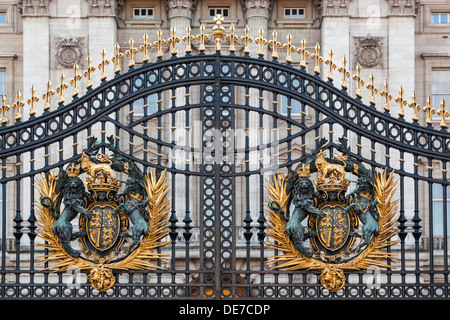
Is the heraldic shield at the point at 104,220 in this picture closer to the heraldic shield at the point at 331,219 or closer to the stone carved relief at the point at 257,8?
the heraldic shield at the point at 331,219

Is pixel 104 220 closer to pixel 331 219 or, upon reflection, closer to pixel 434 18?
pixel 331 219

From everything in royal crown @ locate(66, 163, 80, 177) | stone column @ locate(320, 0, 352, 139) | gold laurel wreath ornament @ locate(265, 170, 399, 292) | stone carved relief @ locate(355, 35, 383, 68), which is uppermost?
stone column @ locate(320, 0, 352, 139)

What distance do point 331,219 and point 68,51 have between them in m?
20.6

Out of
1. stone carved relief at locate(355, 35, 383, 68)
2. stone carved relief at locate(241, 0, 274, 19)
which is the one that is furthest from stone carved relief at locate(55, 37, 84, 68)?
stone carved relief at locate(355, 35, 383, 68)

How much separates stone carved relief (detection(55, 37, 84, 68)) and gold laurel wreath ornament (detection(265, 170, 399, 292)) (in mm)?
19846

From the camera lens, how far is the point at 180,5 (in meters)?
38.2

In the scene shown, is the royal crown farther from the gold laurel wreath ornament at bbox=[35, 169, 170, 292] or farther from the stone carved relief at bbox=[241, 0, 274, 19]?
the stone carved relief at bbox=[241, 0, 274, 19]

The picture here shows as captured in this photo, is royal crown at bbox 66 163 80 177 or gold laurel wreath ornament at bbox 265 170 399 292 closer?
gold laurel wreath ornament at bbox 265 170 399 292

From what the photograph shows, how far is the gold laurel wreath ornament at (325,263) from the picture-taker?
18.6 m

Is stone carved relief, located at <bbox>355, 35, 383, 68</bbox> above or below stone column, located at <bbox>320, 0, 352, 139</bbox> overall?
below

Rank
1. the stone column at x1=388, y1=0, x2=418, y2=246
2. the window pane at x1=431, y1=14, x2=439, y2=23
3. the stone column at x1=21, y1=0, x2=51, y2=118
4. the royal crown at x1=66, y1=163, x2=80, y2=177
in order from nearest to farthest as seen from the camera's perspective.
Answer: the royal crown at x1=66, y1=163, x2=80, y2=177 → the stone column at x1=388, y1=0, x2=418, y2=246 → the stone column at x1=21, y1=0, x2=51, y2=118 → the window pane at x1=431, y1=14, x2=439, y2=23

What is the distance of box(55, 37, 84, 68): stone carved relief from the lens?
1484 inches
